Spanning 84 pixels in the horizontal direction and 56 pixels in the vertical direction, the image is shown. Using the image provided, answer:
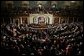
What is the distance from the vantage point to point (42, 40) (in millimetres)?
6234

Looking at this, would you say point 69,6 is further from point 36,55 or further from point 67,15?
point 36,55

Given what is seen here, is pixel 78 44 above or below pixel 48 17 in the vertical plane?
below

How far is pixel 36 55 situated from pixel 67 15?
4.11 ft

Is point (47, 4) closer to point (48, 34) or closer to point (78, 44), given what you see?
point (48, 34)

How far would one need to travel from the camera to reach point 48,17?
617 cm

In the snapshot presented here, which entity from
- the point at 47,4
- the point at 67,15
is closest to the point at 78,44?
the point at 67,15

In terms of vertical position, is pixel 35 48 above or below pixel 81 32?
below

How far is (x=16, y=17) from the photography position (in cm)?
617

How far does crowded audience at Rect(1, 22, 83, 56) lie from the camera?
6.16m

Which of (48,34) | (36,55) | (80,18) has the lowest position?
(36,55)

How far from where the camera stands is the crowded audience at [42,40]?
6160mm

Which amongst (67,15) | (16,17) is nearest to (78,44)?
(67,15)

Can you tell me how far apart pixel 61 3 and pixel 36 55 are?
1.42 m

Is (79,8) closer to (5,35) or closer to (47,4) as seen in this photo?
(47,4)
